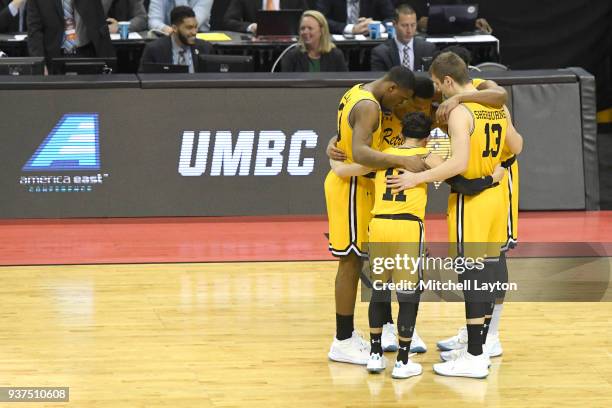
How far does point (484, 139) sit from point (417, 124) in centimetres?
41

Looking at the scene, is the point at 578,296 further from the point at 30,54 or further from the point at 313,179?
the point at 30,54

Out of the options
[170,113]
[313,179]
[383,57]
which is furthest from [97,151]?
[383,57]

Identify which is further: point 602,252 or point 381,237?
point 602,252

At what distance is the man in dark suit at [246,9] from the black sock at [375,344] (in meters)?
8.37

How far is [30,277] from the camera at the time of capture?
959cm

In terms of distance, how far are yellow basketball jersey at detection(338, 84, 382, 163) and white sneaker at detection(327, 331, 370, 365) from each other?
1.12 meters

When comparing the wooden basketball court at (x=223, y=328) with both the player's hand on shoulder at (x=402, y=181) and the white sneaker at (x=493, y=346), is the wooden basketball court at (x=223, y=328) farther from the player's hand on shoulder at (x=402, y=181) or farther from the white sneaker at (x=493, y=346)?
the player's hand on shoulder at (x=402, y=181)

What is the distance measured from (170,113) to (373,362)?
5.09 m

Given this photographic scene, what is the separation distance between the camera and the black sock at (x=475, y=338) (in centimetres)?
712

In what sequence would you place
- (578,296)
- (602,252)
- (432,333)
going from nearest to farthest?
(432,333) → (578,296) → (602,252)

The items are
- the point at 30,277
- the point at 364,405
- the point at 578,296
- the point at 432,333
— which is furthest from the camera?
the point at 30,277

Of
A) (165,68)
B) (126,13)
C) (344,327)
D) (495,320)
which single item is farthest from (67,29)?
(495,320)

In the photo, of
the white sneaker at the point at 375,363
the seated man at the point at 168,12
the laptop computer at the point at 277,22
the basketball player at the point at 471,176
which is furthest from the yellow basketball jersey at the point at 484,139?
the seated man at the point at 168,12

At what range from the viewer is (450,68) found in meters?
7.04
